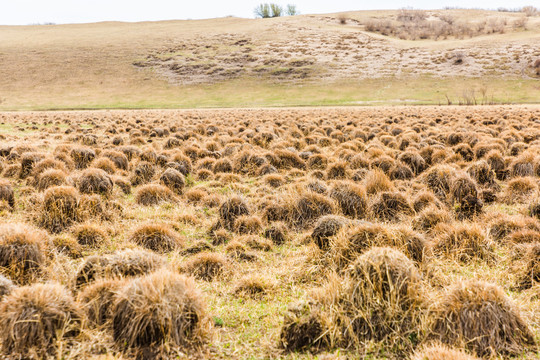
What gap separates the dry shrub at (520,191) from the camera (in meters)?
9.52

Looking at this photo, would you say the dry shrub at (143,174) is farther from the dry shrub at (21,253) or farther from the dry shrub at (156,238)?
the dry shrub at (21,253)

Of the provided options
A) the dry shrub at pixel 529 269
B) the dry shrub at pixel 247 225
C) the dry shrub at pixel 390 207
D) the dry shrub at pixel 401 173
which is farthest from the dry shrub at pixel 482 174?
the dry shrub at pixel 247 225

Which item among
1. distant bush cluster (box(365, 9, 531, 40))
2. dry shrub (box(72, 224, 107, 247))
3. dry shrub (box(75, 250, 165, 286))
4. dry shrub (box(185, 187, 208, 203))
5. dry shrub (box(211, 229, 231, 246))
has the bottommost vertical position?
dry shrub (box(185, 187, 208, 203))

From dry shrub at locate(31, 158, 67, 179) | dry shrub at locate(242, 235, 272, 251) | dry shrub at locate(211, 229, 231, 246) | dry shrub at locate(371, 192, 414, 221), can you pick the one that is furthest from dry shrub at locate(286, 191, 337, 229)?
dry shrub at locate(31, 158, 67, 179)

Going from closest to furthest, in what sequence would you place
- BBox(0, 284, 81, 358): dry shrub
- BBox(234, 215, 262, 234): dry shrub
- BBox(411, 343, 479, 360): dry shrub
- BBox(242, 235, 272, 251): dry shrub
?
BBox(411, 343, 479, 360): dry shrub → BBox(0, 284, 81, 358): dry shrub → BBox(242, 235, 272, 251): dry shrub → BBox(234, 215, 262, 234): dry shrub

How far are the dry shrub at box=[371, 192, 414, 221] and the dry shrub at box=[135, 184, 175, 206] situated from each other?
17.8ft

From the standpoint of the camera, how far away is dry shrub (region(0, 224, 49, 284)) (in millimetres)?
5312

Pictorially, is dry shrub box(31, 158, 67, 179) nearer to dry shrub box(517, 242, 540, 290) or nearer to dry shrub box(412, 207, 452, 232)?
dry shrub box(412, 207, 452, 232)

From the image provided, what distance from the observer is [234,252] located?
6969 mm

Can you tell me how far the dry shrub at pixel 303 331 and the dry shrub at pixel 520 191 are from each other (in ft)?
25.5

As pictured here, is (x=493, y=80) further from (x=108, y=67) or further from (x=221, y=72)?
(x=108, y=67)

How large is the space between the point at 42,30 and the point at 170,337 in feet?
486

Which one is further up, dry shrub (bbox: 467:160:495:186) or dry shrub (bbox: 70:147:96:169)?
dry shrub (bbox: 70:147:96:169)

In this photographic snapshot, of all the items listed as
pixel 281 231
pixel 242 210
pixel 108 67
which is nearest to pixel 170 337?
pixel 281 231
